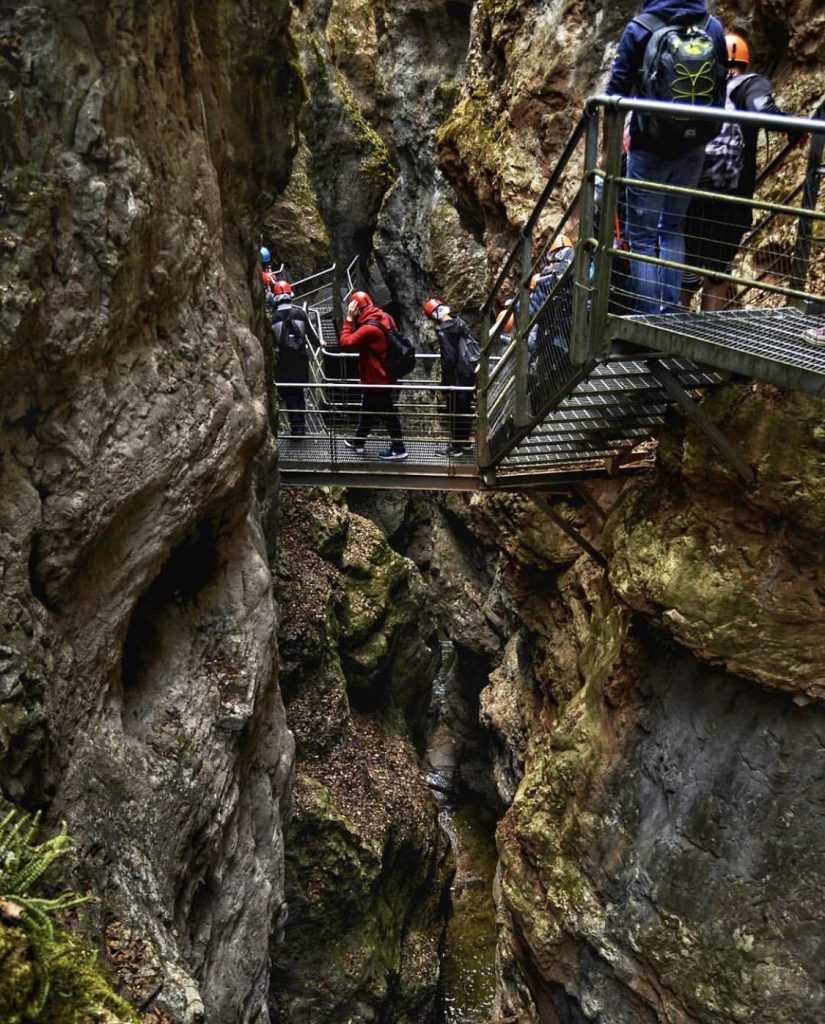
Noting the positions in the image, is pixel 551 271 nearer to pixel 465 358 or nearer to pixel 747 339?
pixel 747 339

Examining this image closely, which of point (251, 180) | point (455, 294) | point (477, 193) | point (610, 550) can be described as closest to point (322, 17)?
point (455, 294)

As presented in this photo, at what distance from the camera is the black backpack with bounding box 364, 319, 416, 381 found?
10078 mm

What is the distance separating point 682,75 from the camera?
202 inches

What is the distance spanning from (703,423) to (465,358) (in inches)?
191

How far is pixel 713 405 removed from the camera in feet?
21.2

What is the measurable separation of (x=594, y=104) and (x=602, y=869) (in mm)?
5982

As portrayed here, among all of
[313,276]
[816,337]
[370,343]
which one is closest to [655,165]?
[816,337]

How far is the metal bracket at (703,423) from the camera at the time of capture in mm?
5984

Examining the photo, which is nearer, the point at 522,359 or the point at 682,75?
the point at 682,75

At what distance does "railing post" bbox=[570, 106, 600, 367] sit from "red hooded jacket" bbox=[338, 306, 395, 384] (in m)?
4.58

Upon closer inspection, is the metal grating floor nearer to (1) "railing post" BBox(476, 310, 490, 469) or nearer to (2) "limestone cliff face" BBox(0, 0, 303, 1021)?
(2) "limestone cliff face" BBox(0, 0, 303, 1021)

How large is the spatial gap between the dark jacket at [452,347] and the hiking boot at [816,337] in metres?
5.73

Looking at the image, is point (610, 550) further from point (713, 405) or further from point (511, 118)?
point (511, 118)

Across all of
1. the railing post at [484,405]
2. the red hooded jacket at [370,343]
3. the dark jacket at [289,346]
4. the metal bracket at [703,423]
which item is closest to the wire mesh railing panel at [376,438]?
the red hooded jacket at [370,343]
